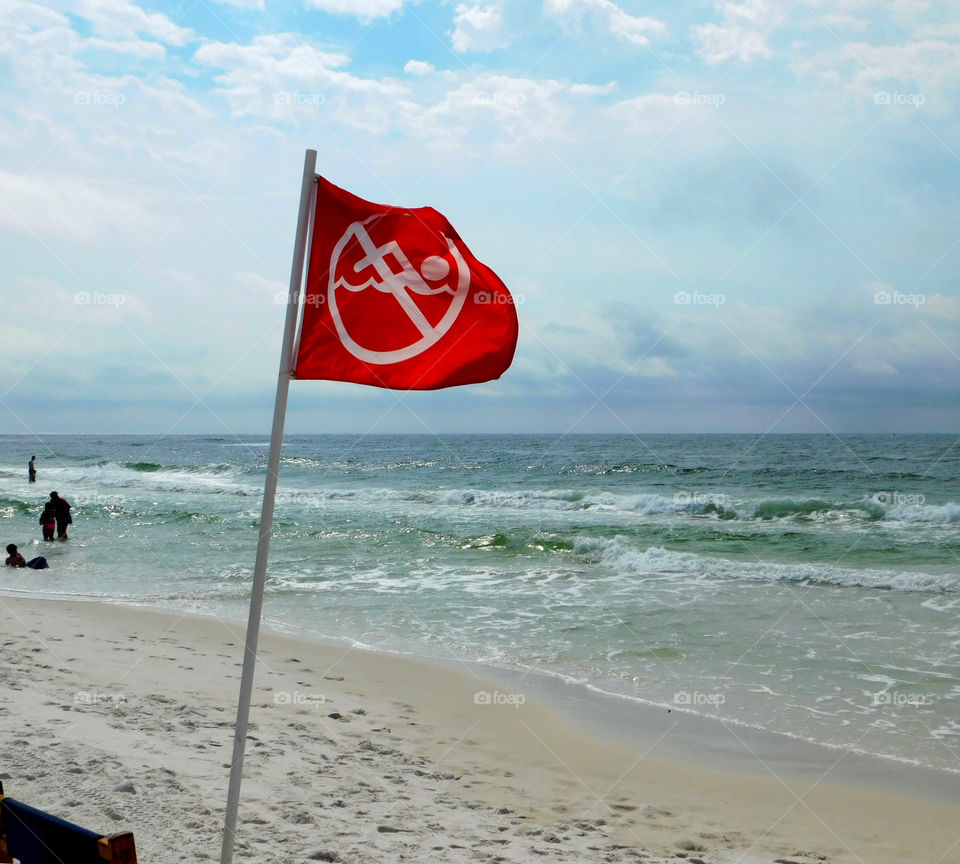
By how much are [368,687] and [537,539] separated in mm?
11264

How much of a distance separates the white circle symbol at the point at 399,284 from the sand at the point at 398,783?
2.66 m

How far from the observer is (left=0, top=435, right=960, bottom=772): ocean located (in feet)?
26.2

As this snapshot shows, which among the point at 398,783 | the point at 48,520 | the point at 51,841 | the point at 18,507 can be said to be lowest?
the point at 18,507

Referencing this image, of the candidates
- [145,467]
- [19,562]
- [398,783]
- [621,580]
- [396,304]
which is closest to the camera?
[396,304]

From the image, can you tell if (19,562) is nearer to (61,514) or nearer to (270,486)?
(61,514)

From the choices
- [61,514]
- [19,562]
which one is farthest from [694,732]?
[61,514]

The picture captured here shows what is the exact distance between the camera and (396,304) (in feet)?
11.9

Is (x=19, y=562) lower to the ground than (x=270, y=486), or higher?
lower

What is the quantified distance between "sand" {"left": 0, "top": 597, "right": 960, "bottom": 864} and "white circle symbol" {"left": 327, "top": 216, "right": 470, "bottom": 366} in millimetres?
2660

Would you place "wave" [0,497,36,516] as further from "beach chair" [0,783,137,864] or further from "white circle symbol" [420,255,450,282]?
"beach chair" [0,783,137,864]

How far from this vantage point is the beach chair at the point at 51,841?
86.0 inches

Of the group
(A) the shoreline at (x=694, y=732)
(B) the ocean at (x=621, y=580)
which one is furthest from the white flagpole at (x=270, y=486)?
(B) the ocean at (x=621, y=580)

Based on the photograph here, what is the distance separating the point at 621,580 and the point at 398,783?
370 inches

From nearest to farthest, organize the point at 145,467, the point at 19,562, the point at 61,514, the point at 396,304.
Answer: the point at 396,304
the point at 19,562
the point at 61,514
the point at 145,467
